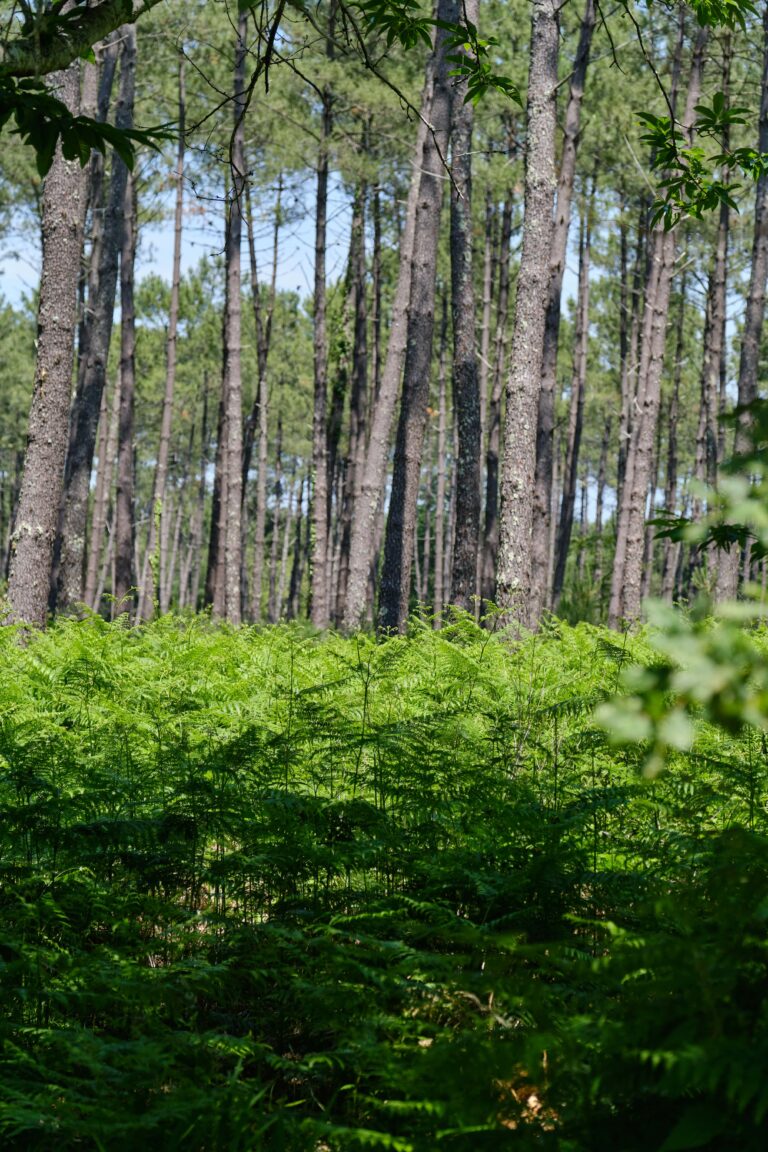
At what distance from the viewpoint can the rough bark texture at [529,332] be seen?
8.91 m

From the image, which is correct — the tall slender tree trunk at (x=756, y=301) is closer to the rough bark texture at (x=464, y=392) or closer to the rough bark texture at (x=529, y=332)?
the rough bark texture at (x=464, y=392)

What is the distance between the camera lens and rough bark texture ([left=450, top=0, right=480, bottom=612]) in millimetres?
11617

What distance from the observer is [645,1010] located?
1.67 meters

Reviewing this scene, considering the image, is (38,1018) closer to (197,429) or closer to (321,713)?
(321,713)

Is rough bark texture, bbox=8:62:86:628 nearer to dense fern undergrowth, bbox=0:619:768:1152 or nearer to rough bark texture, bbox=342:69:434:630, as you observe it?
dense fern undergrowth, bbox=0:619:768:1152

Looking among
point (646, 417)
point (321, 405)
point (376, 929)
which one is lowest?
point (376, 929)

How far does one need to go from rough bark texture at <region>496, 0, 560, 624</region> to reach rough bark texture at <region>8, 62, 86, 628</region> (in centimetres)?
397

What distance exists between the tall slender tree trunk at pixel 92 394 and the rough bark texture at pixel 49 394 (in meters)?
3.52

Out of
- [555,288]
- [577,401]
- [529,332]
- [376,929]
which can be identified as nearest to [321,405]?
[555,288]

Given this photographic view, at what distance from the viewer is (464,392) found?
11867mm

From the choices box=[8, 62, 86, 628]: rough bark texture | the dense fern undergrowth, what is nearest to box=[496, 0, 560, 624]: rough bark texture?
the dense fern undergrowth

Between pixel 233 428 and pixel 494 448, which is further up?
pixel 494 448

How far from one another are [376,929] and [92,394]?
11759 mm

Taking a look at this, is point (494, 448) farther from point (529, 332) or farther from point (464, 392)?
point (529, 332)
